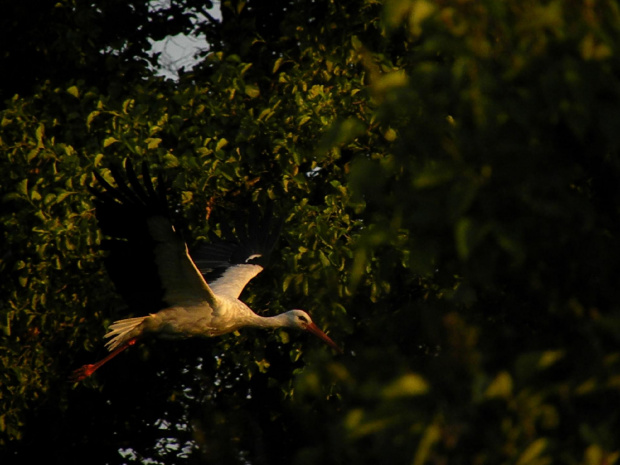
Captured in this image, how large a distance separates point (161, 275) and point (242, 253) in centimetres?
126

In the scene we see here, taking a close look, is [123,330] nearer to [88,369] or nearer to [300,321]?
[88,369]

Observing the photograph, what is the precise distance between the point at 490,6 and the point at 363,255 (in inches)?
23.0

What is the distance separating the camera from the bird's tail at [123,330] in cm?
662

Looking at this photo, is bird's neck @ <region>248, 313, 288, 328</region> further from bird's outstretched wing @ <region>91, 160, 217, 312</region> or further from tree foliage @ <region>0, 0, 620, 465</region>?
bird's outstretched wing @ <region>91, 160, 217, 312</region>

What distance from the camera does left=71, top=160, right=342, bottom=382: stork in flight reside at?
19.2 ft

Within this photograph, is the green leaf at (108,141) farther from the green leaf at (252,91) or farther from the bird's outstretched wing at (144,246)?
the green leaf at (252,91)

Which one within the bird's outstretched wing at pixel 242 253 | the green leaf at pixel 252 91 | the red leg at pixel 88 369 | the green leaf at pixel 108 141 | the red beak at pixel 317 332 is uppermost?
the green leaf at pixel 252 91

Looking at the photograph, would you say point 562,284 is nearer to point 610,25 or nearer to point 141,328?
point 610,25

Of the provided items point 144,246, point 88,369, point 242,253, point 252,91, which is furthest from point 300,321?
point 252,91

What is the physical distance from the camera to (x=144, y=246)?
5.96 metres

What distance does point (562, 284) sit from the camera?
227cm

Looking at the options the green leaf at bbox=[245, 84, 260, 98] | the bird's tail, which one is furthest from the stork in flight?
the green leaf at bbox=[245, 84, 260, 98]

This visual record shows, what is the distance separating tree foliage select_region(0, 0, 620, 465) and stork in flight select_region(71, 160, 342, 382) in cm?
20

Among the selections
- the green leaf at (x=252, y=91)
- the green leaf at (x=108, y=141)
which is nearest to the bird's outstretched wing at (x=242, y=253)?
the green leaf at (x=252, y=91)
